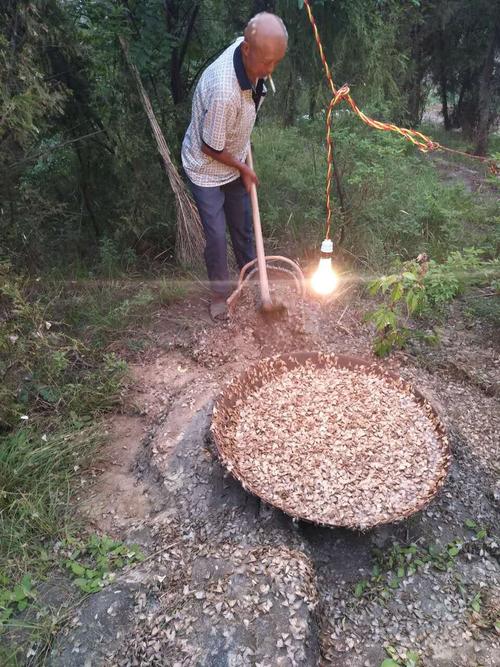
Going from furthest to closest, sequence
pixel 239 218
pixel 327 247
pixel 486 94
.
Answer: pixel 486 94, pixel 239 218, pixel 327 247

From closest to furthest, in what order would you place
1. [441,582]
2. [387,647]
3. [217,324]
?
[387,647] → [441,582] → [217,324]

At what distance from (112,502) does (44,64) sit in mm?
2855

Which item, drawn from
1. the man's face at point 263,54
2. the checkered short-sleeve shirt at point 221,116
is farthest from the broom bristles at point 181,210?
the man's face at point 263,54

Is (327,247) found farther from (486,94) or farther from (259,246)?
(486,94)

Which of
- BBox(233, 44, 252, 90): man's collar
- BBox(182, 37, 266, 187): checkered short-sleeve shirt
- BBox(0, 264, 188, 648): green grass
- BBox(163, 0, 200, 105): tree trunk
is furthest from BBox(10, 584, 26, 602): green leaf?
BBox(163, 0, 200, 105): tree trunk

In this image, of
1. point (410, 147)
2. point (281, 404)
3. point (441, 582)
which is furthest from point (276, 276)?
point (410, 147)

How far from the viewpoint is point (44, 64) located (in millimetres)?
3180

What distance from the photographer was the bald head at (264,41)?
2.32 m

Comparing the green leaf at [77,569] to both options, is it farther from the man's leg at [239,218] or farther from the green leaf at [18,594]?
the man's leg at [239,218]

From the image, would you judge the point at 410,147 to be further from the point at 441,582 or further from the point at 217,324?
the point at 441,582

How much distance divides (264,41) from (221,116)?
44 centimetres

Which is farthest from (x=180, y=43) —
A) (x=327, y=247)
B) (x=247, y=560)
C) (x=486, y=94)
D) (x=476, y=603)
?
(x=486, y=94)

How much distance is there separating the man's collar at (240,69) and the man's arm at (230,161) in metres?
0.39

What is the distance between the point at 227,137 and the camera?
2.86 metres
